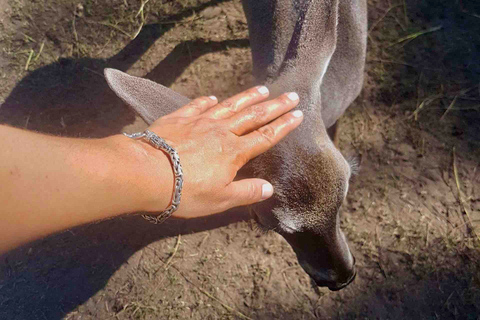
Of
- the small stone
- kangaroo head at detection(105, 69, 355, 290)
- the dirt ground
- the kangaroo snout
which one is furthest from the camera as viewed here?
the small stone

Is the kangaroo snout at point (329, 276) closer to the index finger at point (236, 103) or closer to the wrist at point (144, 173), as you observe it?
the index finger at point (236, 103)

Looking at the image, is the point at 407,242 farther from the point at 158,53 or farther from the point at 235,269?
the point at 158,53

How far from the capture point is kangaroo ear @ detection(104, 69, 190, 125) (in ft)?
8.41

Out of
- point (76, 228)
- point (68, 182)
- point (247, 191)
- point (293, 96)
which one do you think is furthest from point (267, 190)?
point (76, 228)

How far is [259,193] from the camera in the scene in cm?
242

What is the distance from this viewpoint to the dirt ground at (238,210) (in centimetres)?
376

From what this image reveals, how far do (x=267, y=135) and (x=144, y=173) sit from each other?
758 mm

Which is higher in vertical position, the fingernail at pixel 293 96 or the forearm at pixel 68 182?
the forearm at pixel 68 182

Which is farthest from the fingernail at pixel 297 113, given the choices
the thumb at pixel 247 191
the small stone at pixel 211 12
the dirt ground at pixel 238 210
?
the small stone at pixel 211 12

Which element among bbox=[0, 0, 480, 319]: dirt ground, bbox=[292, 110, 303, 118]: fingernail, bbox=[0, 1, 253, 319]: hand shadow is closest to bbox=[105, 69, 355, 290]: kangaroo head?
bbox=[292, 110, 303, 118]: fingernail

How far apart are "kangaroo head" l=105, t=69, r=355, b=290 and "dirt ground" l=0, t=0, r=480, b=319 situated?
1109 mm

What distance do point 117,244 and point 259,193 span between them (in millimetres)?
2024

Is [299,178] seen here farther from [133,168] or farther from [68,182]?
[68,182]

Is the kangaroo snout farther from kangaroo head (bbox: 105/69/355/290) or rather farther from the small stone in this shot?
the small stone
